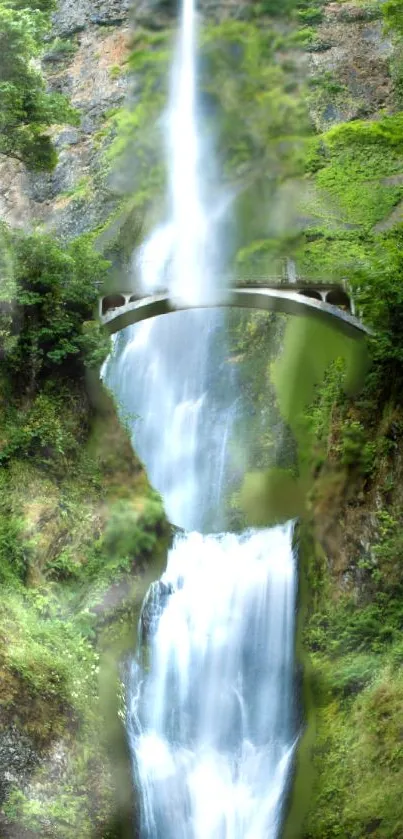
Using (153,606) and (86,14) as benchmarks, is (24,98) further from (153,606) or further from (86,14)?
(86,14)

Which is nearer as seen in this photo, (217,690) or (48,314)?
(217,690)

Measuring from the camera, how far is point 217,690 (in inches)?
645

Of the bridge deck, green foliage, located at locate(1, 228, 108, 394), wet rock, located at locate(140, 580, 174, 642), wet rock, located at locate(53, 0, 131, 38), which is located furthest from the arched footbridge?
wet rock, located at locate(53, 0, 131, 38)

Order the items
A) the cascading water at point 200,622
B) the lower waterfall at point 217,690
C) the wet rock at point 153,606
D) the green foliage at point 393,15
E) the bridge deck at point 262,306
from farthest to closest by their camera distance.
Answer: the green foliage at point 393,15
the bridge deck at point 262,306
the wet rock at point 153,606
the cascading water at point 200,622
the lower waterfall at point 217,690

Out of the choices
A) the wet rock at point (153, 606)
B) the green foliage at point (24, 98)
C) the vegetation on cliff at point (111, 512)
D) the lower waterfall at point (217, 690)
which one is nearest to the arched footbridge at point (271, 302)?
the vegetation on cliff at point (111, 512)

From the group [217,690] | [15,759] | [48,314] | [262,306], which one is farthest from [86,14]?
[15,759]

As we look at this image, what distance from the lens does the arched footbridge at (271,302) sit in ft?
71.3

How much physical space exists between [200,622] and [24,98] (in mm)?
11211

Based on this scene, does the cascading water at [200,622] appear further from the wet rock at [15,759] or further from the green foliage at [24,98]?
the green foliage at [24,98]

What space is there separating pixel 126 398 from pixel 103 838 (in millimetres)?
13986

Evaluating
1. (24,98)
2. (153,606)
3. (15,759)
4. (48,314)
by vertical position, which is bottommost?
(15,759)

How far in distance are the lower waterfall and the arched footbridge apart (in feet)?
19.3

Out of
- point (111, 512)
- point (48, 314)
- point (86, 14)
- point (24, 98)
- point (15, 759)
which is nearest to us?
point (15, 759)

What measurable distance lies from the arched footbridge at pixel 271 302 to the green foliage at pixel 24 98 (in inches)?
188
